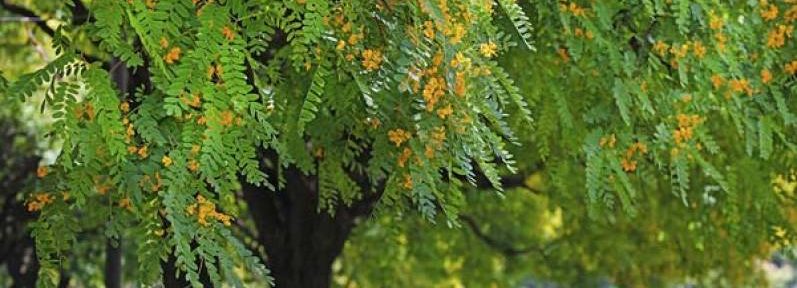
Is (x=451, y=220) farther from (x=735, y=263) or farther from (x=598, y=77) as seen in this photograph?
(x=735, y=263)

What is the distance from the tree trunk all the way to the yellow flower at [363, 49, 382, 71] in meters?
3.31

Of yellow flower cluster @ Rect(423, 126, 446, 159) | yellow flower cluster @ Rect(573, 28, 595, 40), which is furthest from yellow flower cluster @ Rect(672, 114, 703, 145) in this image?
yellow flower cluster @ Rect(423, 126, 446, 159)

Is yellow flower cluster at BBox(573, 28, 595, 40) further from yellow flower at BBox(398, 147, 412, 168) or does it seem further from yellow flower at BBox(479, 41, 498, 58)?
yellow flower at BBox(479, 41, 498, 58)

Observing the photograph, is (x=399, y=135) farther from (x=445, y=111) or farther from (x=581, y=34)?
(x=581, y=34)

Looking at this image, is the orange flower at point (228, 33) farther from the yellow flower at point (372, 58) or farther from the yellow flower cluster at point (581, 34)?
the yellow flower cluster at point (581, 34)

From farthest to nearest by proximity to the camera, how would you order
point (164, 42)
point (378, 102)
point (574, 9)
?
point (574, 9)
point (378, 102)
point (164, 42)

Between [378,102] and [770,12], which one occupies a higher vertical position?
[770,12]

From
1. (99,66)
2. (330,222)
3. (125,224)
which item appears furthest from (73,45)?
(330,222)

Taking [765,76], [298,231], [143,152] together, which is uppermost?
[765,76]

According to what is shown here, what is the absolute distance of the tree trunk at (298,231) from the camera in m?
7.05

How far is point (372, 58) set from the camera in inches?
145

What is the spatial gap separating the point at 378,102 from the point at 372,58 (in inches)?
10.0

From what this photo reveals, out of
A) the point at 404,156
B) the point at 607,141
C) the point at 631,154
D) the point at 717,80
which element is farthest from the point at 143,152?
the point at 717,80

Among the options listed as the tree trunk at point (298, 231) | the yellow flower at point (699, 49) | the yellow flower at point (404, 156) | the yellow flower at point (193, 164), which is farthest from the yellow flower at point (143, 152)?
the tree trunk at point (298, 231)
